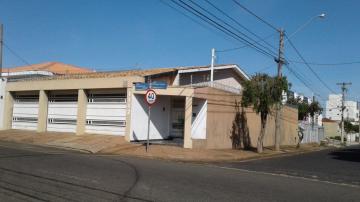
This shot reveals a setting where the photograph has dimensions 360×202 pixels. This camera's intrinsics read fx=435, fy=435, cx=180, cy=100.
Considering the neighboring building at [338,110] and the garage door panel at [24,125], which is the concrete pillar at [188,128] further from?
the neighboring building at [338,110]

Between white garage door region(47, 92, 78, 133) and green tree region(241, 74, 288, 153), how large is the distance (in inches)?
465

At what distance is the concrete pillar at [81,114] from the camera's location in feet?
94.6

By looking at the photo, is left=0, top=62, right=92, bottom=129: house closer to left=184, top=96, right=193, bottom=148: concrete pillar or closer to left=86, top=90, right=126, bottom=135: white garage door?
left=86, top=90, right=126, bottom=135: white garage door

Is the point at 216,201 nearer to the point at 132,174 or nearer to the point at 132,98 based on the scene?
the point at 132,174

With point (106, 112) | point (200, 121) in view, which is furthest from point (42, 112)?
point (200, 121)

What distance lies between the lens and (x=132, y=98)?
1036 inches

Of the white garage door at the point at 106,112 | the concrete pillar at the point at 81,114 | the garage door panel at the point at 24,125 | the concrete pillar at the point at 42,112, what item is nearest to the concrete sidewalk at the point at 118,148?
the concrete pillar at the point at 81,114

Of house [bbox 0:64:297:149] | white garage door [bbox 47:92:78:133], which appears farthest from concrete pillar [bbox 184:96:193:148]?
white garage door [bbox 47:92:78:133]

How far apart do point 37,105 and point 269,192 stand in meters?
25.4

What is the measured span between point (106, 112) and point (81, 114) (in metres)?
1.97

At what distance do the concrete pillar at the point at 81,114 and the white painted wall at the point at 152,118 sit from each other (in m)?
4.35

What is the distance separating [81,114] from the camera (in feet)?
94.9

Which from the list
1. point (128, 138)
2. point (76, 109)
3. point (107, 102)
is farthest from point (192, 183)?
point (76, 109)

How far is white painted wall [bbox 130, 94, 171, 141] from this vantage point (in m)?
26.6
